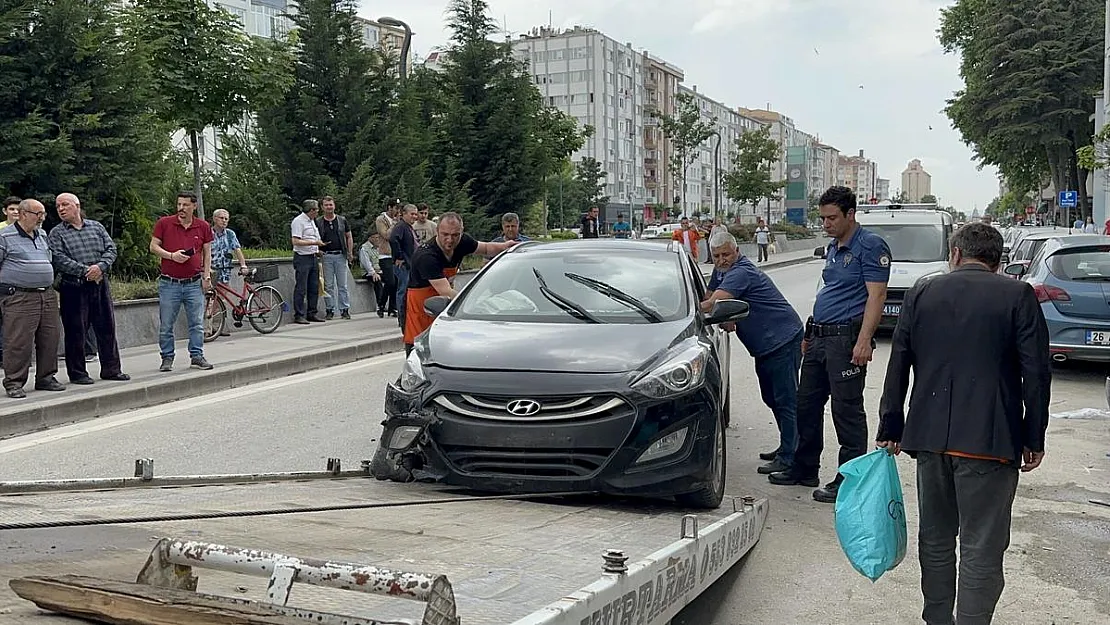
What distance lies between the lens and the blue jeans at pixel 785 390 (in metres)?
7.45

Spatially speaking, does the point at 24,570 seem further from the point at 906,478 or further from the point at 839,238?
the point at 906,478

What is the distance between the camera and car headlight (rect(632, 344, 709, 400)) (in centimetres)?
533

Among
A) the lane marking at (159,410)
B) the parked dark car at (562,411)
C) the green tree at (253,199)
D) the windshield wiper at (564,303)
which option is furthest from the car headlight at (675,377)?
the green tree at (253,199)

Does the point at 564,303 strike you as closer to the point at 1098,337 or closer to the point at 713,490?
the point at 713,490

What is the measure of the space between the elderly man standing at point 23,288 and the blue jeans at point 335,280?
24.7 feet

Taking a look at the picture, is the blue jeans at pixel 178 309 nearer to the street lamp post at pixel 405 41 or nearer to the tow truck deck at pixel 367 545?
the tow truck deck at pixel 367 545

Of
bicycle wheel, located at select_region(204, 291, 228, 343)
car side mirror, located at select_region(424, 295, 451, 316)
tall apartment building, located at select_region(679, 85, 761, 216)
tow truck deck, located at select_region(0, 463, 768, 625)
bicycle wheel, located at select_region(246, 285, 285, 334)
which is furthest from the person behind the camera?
tall apartment building, located at select_region(679, 85, 761, 216)

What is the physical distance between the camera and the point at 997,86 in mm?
49625

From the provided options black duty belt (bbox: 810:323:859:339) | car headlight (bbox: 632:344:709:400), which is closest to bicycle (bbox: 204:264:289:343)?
black duty belt (bbox: 810:323:859:339)

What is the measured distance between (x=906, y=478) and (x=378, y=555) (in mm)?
4773

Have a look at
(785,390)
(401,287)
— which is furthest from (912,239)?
(785,390)

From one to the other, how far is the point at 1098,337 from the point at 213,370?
32.0ft

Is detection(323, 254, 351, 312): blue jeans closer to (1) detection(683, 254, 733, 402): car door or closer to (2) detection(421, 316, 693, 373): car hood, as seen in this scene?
(1) detection(683, 254, 733, 402): car door

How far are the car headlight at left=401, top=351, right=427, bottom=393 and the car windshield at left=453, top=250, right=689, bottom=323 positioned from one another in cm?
79
